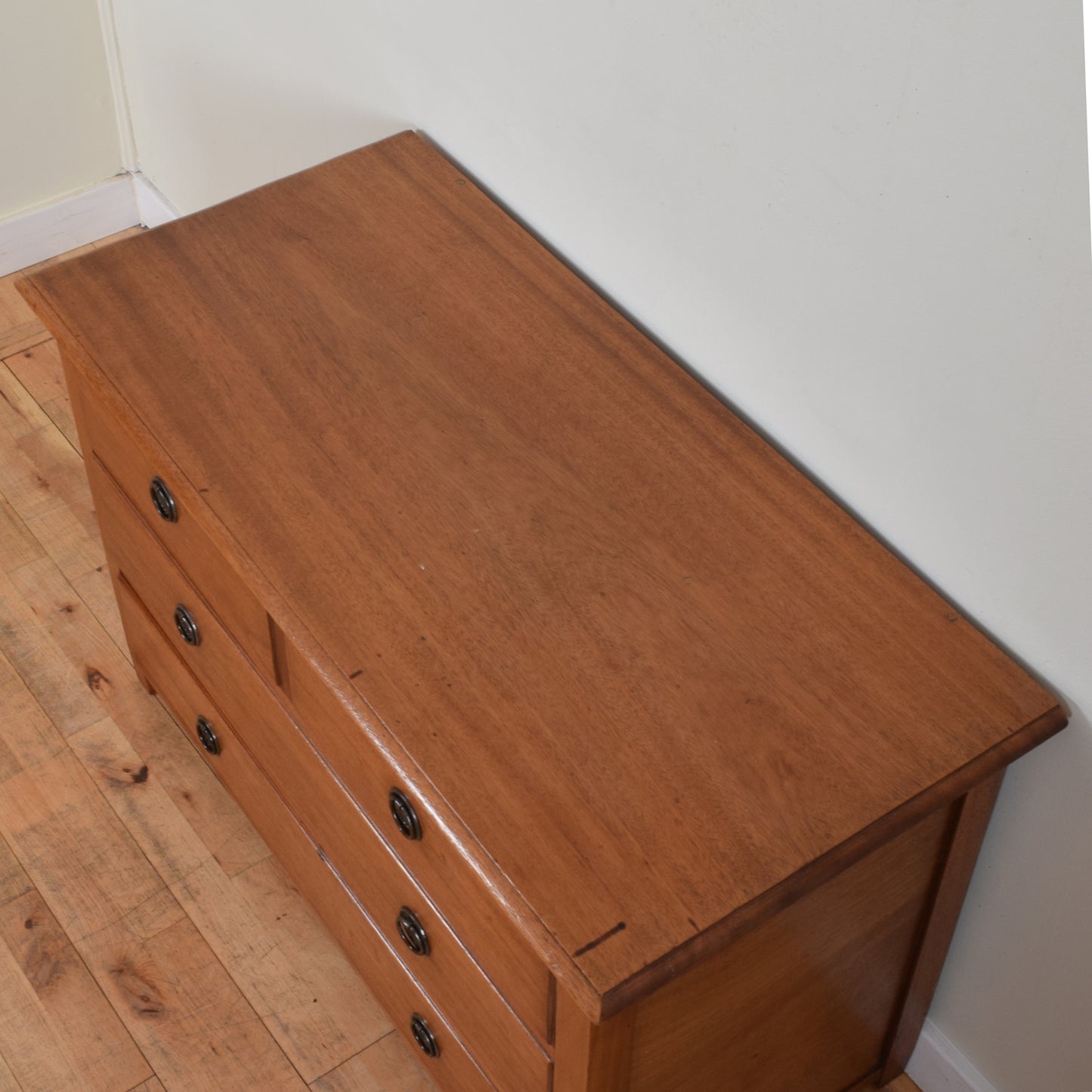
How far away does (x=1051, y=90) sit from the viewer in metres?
0.95

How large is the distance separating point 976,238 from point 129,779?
1.44 m

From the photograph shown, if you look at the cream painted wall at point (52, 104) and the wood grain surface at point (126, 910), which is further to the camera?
the cream painted wall at point (52, 104)

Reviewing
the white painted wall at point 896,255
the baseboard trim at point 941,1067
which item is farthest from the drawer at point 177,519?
the baseboard trim at point 941,1067

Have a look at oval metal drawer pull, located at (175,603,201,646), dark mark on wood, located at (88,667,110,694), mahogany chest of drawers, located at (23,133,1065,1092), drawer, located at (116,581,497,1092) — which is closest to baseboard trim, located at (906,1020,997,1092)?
mahogany chest of drawers, located at (23,133,1065,1092)

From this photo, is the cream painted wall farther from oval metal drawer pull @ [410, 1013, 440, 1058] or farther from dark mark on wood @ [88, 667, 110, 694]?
oval metal drawer pull @ [410, 1013, 440, 1058]

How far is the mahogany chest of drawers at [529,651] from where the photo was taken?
1075mm

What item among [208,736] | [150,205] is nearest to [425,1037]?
[208,736]

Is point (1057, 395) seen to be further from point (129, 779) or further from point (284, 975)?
point (129, 779)

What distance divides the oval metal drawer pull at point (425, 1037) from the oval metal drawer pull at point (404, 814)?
0.37 metres

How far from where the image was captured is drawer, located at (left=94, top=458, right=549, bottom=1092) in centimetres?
127

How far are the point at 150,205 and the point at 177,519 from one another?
1555mm

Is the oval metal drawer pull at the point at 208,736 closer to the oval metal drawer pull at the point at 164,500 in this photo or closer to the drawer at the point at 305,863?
the drawer at the point at 305,863

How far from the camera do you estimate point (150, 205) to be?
2.81 meters

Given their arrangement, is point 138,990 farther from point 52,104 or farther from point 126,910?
point 52,104
